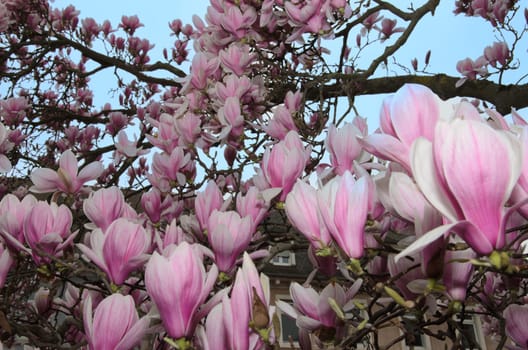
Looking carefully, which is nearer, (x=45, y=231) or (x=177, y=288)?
(x=177, y=288)

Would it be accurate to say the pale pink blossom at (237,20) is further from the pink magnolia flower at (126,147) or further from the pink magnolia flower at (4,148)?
the pink magnolia flower at (4,148)

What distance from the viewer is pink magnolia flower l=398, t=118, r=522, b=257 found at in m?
0.64

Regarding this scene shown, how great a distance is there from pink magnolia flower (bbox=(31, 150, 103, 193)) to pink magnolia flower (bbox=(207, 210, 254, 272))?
67 cm

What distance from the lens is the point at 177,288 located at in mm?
839

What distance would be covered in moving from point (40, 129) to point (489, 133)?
4618mm

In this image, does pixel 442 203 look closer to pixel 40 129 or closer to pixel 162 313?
pixel 162 313

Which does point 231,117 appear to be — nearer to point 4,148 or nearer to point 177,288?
point 4,148

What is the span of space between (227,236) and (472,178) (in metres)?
0.72

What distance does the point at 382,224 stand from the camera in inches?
49.7

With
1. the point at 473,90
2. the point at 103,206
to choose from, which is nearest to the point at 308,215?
the point at 103,206


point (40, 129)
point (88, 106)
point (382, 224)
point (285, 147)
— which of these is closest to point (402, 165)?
point (382, 224)

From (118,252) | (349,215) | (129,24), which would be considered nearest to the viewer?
(349,215)

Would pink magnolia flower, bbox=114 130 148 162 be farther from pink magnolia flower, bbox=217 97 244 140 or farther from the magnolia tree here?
pink magnolia flower, bbox=217 97 244 140

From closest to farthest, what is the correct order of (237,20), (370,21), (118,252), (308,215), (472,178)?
(472,178) → (308,215) → (118,252) → (237,20) → (370,21)
